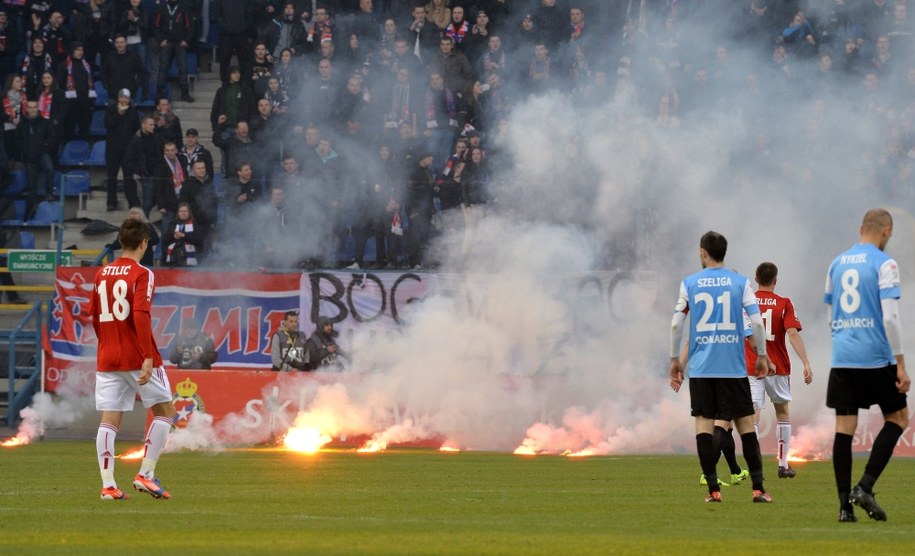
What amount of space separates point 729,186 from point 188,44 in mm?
11125

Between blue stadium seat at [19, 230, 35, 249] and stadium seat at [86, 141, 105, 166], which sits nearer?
blue stadium seat at [19, 230, 35, 249]

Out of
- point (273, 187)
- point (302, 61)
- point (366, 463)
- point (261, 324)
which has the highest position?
point (302, 61)

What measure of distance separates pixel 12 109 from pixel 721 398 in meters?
19.6

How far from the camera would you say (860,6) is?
23.9 metres

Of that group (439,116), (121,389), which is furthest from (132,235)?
(439,116)

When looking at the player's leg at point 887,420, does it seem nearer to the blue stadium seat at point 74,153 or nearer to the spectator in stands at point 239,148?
the spectator in stands at point 239,148

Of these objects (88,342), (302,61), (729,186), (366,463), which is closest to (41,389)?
(88,342)

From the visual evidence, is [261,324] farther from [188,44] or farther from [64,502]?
[64,502]

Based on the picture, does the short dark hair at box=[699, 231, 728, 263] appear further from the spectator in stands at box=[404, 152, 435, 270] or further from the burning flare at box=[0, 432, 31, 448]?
the burning flare at box=[0, 432, 31, 448]

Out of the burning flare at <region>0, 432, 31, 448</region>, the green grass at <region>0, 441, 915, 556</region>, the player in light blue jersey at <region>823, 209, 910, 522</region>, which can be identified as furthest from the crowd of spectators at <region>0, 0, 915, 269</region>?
the player in light blue jersey at <region>823, 209, 910, 522</region>

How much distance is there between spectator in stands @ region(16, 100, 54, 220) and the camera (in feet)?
88.0

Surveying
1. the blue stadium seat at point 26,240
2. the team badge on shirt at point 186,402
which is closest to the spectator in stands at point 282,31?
the blue stadium seat at point 26,240

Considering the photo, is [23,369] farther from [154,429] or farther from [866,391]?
[866,391]

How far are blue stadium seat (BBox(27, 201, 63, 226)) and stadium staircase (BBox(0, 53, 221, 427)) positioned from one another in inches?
3.2
